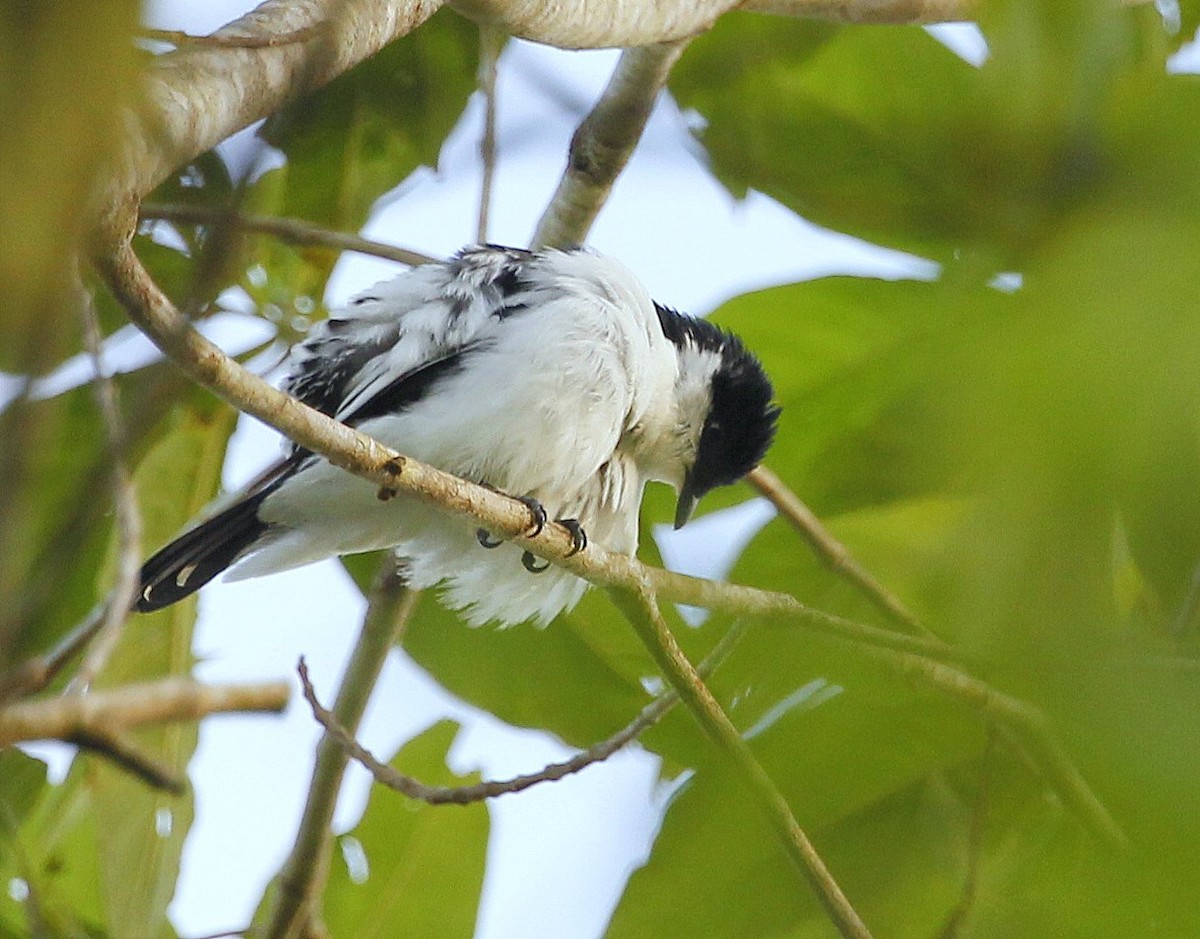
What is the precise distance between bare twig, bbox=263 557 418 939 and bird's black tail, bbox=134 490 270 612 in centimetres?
42

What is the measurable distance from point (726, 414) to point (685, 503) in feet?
0.98

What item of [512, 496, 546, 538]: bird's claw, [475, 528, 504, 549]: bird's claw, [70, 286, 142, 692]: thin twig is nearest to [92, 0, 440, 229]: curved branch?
[70, 286, 142, 692]: thin twig

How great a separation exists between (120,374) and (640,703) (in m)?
1.48

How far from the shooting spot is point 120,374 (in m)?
3.57

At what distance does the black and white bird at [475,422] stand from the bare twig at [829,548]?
5.3 inches

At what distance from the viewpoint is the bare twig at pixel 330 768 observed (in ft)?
12.3

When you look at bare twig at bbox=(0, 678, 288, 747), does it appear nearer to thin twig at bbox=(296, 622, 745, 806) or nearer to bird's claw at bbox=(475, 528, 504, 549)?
thin twig at bbox=(296, 622, 745, 806)

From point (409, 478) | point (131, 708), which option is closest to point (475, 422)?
point (409, 478)

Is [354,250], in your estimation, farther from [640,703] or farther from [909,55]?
[909,55]

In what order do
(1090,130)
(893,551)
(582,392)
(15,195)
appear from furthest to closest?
(582,392) < (893,551) < (1090,130) < (15,195)

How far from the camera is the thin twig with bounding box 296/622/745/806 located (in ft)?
9.90

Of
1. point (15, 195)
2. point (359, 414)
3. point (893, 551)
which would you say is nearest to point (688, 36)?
point (359, 414)

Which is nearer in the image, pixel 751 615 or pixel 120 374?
pixel 751 615

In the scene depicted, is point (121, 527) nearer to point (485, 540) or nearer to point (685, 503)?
point (485, 540)
